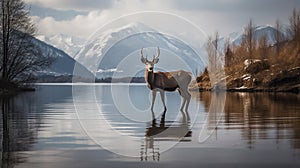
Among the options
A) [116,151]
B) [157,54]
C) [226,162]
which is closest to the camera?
[226,162]

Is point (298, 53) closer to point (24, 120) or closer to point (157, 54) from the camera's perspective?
point (157, 54)

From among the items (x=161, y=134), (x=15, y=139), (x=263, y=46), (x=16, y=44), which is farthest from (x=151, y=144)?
(x=263, y=46)

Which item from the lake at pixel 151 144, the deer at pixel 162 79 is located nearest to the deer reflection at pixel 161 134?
the lake at pixel 151 144

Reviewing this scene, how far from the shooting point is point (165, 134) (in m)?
11.7

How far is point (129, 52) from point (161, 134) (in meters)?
5.86

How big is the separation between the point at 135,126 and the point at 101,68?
314 cm

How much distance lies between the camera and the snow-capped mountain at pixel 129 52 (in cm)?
1463

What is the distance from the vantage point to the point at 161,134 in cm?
1173

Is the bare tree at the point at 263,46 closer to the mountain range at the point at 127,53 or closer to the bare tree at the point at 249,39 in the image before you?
the bare tree at the point at 249,39

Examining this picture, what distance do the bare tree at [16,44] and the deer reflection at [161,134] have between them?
31.0 meters

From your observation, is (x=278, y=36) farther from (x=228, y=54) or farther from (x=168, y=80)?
(x=168, y=80)

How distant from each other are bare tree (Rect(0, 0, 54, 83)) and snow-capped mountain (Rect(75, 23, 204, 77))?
26501 millimetres

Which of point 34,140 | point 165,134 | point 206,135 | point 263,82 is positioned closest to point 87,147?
point 34,140

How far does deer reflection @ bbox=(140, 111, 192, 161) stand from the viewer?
8.91 m
